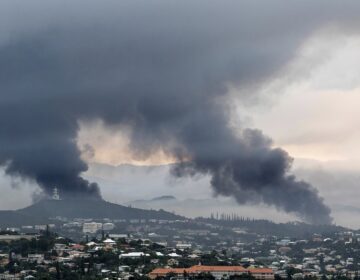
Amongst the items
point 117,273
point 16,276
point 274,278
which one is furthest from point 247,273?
point 16,276

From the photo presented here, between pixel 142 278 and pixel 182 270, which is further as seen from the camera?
pixel 182 270

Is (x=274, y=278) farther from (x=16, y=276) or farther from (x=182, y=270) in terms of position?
(x=16, y=276)

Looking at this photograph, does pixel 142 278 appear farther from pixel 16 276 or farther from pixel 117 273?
pixel 16 276

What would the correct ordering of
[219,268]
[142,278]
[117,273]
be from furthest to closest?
[219,268] < [117,273] < [142,278]

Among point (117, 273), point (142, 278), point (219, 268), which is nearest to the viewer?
point (142, 278)

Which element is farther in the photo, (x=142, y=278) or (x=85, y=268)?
(x=85, y=268)

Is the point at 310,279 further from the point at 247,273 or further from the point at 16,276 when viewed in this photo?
the point at 16,276

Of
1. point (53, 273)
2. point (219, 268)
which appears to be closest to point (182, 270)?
point (219, 268)
